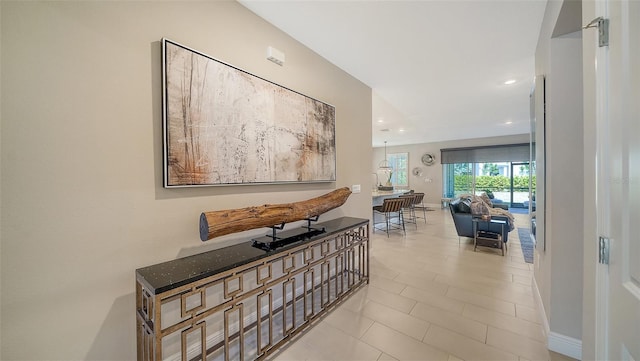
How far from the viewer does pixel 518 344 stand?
176 centimetres

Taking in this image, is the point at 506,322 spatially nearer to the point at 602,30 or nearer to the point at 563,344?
the point at 563,344

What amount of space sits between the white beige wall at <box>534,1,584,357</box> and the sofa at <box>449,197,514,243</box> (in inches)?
96.7

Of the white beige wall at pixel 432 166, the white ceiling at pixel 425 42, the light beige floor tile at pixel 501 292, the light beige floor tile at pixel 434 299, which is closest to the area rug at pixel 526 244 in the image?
the light beige floor tile at pixel 501 292

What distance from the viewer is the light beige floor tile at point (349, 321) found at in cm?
194

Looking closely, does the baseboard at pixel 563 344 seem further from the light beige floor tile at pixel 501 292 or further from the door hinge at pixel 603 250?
the door hinge at pixel 603 250

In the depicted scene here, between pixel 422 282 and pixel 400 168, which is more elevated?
pixel 400 168

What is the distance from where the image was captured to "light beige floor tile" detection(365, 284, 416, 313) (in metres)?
2.27

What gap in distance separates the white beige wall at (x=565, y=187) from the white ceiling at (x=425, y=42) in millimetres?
603

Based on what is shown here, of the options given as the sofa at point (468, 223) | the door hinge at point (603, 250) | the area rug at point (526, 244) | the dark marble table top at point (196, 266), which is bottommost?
the area rug at point (526, 244)

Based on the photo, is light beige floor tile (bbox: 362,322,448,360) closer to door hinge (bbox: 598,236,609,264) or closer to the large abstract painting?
door hinge (bbox: 598,236,609,264)

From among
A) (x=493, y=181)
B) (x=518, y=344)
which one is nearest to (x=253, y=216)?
(x=518, y=344)

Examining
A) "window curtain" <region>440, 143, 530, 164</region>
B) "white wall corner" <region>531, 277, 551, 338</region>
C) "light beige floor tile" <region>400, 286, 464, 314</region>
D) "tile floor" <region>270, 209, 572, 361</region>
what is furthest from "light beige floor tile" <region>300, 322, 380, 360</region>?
"window curtain" <region>440, 143, 530, 164</region>

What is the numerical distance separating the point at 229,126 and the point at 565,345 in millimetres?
2888

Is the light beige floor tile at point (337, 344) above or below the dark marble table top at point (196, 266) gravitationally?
below
